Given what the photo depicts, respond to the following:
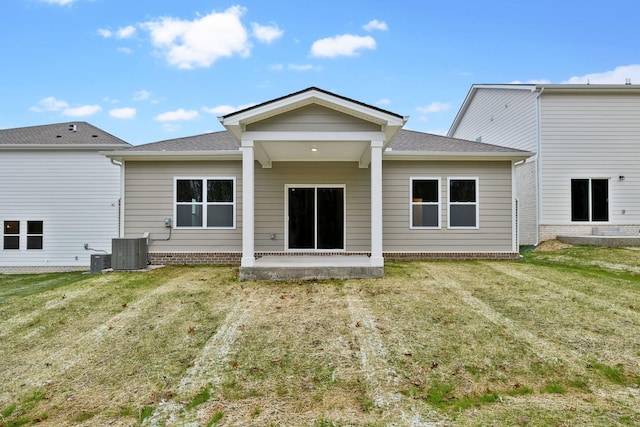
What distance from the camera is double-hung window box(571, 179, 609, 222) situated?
40.4 feet

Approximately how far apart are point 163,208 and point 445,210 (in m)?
8.01

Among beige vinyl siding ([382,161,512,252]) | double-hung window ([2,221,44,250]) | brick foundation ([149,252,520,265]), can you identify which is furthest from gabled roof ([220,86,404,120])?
double-hung window ([2,221,44,250])

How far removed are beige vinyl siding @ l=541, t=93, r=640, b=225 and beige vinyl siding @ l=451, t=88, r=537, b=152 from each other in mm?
634

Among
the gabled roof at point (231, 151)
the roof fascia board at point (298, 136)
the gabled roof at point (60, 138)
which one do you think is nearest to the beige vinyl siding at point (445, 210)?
the gabled roof at point (231, 151)

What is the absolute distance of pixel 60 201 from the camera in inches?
555

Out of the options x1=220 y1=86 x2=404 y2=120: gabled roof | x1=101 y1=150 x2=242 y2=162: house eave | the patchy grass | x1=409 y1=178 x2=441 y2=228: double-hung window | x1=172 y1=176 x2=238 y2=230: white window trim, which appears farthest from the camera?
x1=409 y1=178 x2=441 y2=228: double-hung window

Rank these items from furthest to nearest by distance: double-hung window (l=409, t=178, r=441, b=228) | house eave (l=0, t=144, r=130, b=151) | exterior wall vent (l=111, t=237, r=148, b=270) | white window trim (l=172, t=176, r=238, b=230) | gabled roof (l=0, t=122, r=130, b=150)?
gabled roof (l=0, t=122, r=130, b=150) → house eave (l=0, t=144, r=130, b=151) → double-hung window (l=409, t=178, r=441, b=228) → white window trim (l=172, t=176, r=238, b=230) → exterior wall vent (l=111, t=237, r=148, b=270)

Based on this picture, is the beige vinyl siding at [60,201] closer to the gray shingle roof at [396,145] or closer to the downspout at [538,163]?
the gray shingle roof at [396,145]

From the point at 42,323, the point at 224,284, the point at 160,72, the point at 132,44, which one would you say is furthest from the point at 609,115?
the point at 160,72

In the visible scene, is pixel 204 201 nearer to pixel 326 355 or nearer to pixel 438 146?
pixel 438 146

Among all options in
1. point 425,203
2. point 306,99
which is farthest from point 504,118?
point 306,99

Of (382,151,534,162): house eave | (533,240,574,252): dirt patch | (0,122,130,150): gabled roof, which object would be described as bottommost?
(533,240,574,252): dirt patch

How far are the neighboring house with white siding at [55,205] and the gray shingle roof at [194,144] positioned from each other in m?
5.09

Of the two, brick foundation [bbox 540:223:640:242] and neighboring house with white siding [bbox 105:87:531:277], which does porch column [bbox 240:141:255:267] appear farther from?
brick foundation [bbox 540:223:640:242]
